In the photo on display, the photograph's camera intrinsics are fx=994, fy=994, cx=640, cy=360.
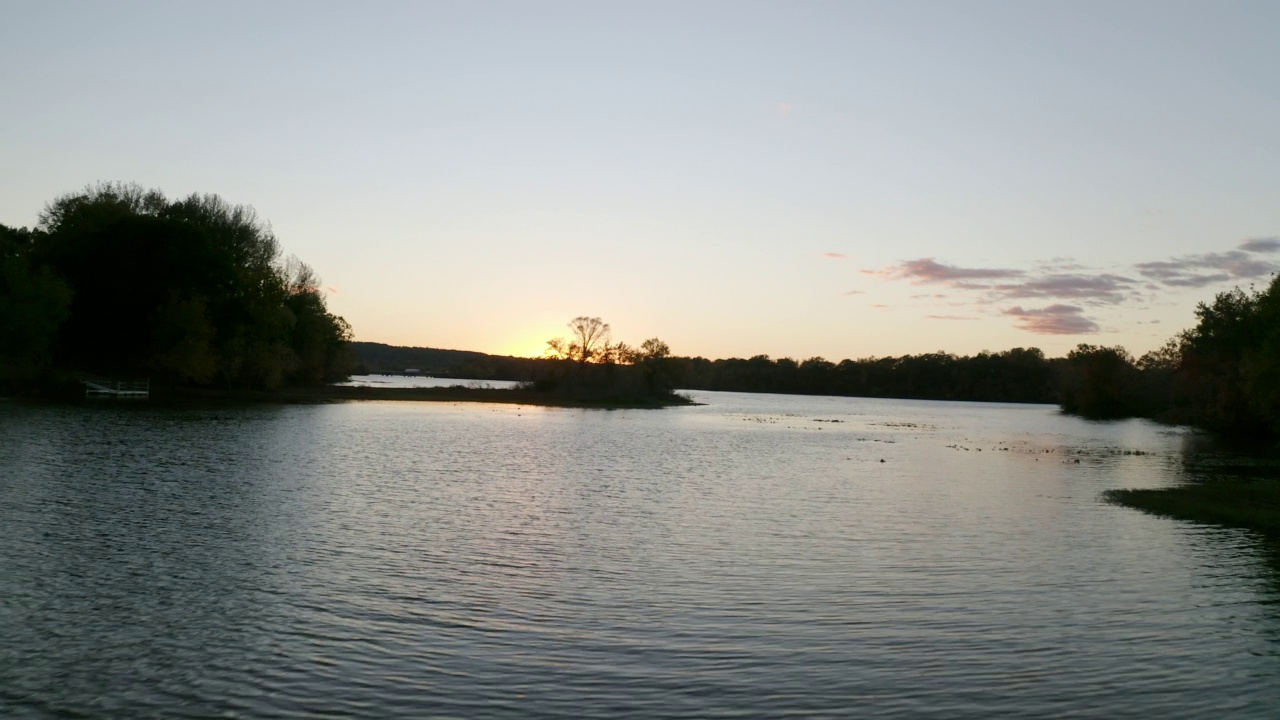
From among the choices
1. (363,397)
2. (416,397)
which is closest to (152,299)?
(363,397)

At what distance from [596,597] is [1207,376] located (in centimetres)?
7740

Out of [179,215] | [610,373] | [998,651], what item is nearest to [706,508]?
[998,651]

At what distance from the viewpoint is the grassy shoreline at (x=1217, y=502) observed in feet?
81.2

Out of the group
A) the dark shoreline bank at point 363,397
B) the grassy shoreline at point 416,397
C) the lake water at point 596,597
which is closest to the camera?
the lake water at point 596,597

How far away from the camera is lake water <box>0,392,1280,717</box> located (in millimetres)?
10188

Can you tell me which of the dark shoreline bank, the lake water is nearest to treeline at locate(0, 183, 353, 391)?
the dark shoreline bank

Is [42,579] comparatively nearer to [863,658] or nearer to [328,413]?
[863,658]

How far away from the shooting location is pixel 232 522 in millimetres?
20406

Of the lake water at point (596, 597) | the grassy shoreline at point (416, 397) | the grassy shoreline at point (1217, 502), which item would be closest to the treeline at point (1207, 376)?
the grassy shoreline at point (1217, 502)

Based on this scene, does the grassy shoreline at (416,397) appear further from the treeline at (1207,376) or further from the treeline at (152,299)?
the treeline at (1207,376)

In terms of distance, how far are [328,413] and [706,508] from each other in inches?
2048

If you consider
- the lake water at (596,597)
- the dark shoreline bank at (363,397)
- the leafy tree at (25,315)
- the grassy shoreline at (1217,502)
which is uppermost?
the leafy tree at (25,315)

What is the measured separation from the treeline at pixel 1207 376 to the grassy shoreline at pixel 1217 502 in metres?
22.0

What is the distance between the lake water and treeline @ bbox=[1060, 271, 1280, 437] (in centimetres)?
2899
